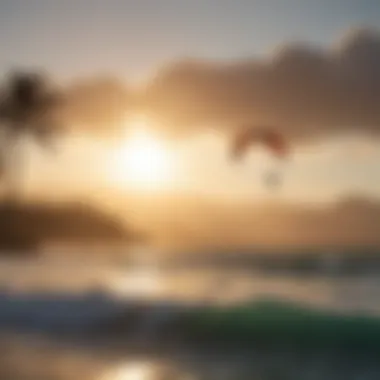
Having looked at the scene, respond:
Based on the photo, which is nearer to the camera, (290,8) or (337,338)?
(337,338)

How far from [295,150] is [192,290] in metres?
0.37

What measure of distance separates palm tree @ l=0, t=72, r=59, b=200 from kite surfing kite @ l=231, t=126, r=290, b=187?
0.40 meters

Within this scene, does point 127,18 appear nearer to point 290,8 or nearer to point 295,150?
point 290,8

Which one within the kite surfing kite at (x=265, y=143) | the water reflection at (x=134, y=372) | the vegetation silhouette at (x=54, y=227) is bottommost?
the water reflection at (x=134, y=372)

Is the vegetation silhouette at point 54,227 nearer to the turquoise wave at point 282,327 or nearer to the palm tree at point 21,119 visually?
the palm tree at point 21,119

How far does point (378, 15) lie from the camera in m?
1.41

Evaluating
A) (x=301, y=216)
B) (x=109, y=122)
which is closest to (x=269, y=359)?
(x=301, y=216)

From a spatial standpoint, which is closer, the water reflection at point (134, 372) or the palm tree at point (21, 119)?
the water reflection at point (134, 372)

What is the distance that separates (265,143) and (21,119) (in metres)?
0.54

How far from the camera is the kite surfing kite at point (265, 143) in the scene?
1.42 m

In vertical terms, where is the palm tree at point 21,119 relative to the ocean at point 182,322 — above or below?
above

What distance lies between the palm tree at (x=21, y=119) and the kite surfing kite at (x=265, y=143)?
40 centimetres

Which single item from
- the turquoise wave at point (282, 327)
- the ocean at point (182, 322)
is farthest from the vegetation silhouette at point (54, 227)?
the turquoise wave at point (282, 327)

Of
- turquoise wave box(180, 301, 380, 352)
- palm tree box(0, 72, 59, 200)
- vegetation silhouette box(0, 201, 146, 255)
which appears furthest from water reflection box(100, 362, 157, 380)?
palm tree box(0, 72, 59, 200)
